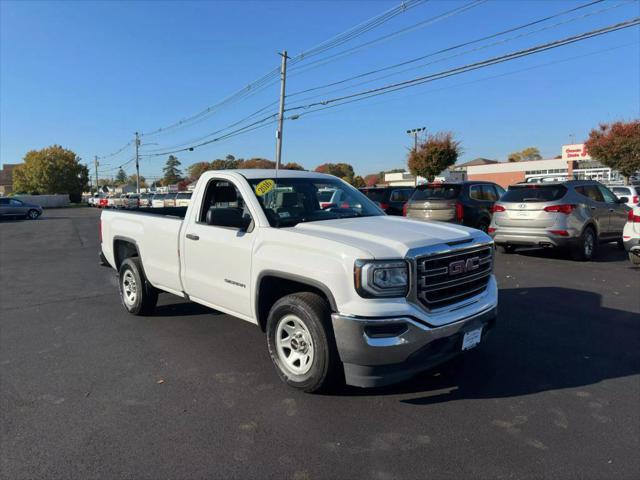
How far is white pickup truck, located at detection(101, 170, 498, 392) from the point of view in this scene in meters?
3.19

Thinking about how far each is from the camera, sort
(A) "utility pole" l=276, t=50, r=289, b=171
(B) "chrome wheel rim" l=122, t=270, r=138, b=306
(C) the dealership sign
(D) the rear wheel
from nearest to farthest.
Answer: (B) "chrome wheel rim" l=122, t=270, r=138, b=306, (D) the rear wheel, (A) "utility pole" l=276, t=50, r=289, b=171, (C) the dealership sign

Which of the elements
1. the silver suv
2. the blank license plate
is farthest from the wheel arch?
the silver suv

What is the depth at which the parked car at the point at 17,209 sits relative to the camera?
1232 inches

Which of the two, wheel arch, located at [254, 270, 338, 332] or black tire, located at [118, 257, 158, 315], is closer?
wheel arch, located at [254, 270, 338, 332]

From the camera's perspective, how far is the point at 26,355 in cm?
468

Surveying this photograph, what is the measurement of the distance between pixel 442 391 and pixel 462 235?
4.26 ft

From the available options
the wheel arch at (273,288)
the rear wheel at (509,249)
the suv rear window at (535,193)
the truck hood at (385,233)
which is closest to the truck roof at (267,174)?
the truck hood at (385,233)

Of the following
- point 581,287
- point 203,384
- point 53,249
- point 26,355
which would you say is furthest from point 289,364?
point 53,249

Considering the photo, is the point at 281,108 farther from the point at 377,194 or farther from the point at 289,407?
the point at 289,407

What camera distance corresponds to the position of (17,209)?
31.8 m

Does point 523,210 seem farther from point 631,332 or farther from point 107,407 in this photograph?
point 107,407

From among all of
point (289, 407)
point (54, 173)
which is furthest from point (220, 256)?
point (54, 173)

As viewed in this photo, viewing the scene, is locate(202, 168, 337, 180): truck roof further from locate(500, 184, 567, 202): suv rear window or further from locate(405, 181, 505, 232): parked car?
locate(405, 181, 505, 232): parked car

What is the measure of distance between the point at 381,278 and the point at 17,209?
35973mm
